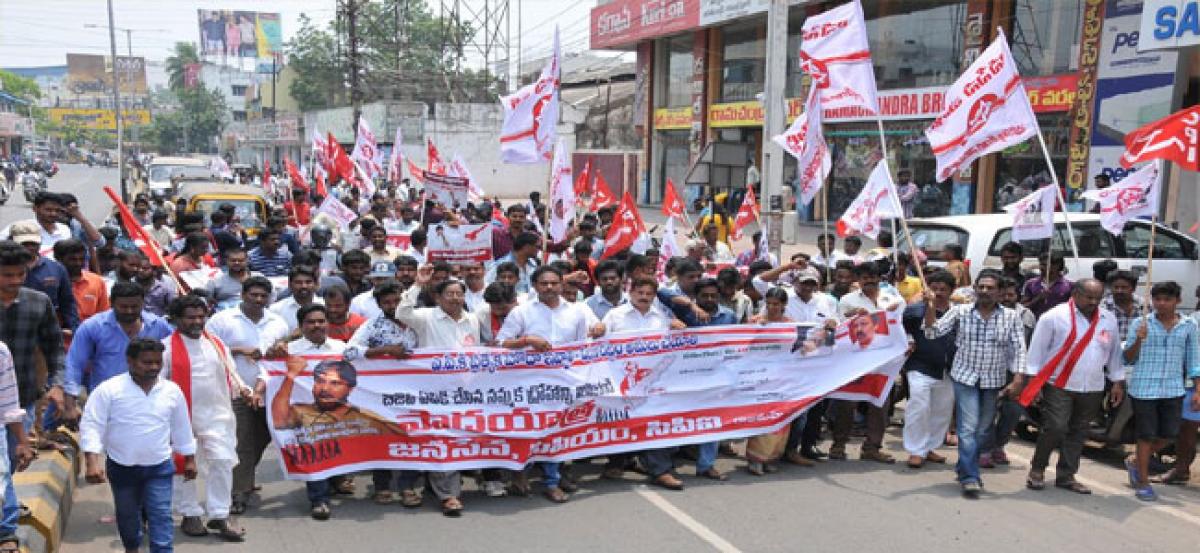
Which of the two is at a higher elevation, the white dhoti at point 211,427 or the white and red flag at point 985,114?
the white and red flag at point 985,114

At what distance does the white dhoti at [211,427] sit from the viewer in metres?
5.25

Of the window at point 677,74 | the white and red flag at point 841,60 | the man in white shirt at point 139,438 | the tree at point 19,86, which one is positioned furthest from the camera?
the tree at point 19,86

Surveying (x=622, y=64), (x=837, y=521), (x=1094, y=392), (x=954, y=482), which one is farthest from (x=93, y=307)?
(x=622, y=64)

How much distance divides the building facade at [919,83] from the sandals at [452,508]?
551 inches

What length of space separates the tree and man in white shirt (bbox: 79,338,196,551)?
4917 inches

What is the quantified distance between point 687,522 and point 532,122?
17.1 feet

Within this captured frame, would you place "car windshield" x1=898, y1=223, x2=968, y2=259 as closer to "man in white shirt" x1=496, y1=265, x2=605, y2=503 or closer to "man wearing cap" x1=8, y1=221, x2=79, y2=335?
"man in white shirt" x1=496, y1=265, x2=605, y2=503

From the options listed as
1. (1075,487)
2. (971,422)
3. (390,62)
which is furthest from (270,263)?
(390,62)

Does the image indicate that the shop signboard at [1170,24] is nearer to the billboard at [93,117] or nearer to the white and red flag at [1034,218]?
the white and red flag at [1034,218]

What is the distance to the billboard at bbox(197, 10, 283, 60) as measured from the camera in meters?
134

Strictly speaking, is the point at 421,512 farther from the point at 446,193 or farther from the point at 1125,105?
the point at 1125,105

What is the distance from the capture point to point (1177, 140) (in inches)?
278

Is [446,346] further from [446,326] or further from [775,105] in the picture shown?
[775,105]

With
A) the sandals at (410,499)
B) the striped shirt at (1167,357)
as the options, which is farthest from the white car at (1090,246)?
the sandals at (410,499)
